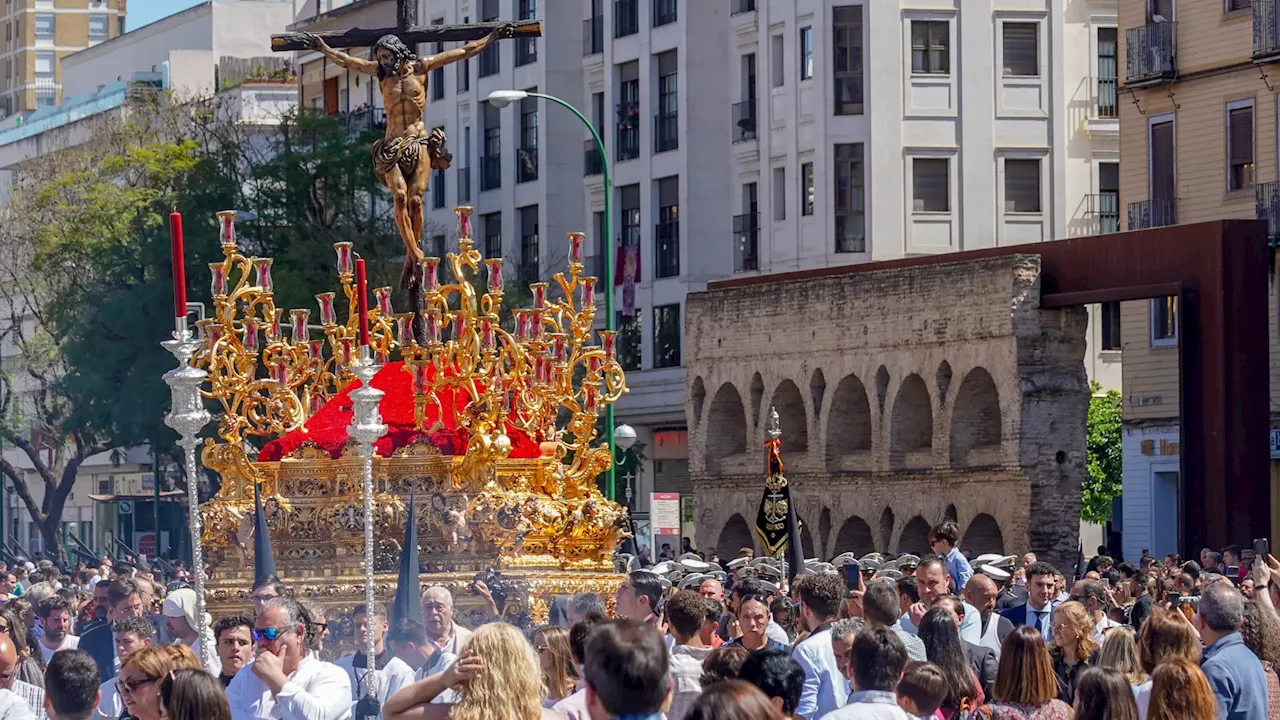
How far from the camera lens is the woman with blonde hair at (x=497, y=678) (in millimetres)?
8531

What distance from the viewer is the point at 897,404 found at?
43312 millimetres

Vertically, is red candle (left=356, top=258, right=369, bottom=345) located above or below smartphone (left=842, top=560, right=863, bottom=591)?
above

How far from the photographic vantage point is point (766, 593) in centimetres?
1580

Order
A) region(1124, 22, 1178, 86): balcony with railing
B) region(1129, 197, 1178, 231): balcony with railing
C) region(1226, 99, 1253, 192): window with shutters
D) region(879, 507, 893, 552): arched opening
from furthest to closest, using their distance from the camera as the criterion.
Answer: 1. region(879, 507, 893, 552): arched opening
2. region(1124, 22, 1178, 86): balcony with railing
3. region(1129, 197, 1178, 231): balcony with railing
4. region(1226, 99, 1253, 192): window with shutters

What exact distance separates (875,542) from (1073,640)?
102 feet

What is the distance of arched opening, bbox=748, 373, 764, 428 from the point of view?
46591mm

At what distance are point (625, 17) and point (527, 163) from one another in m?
4.54

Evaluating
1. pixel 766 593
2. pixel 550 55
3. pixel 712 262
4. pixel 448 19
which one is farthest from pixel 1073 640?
pixel 448 19

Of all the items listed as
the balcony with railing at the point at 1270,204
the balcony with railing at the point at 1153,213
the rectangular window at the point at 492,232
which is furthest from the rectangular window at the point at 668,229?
the balcony with railing at the point at 1270,204

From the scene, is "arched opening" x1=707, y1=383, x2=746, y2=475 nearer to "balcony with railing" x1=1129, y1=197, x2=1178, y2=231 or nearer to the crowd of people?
"balcony with railing" x1=1129, y1=197, x2=1178, y2=231

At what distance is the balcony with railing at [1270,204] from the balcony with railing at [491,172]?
24069 mm

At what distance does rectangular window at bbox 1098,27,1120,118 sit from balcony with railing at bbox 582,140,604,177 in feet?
37.5

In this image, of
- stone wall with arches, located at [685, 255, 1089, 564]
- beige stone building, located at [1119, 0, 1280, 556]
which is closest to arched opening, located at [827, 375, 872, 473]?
stone wall with arches, located at [685, 255, 1089, 564]

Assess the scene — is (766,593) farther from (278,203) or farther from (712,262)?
(712,262)
